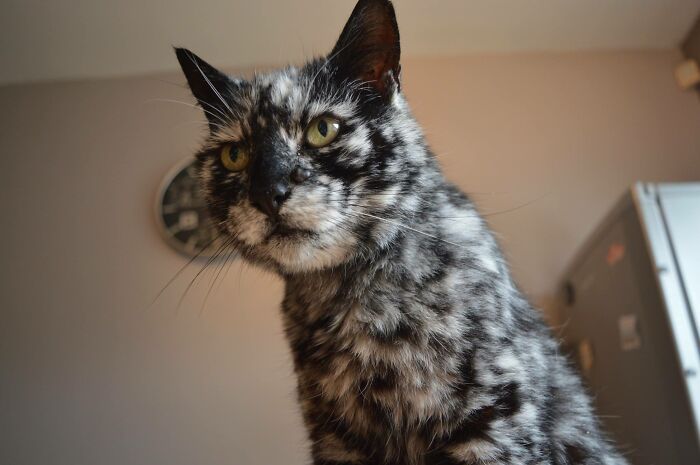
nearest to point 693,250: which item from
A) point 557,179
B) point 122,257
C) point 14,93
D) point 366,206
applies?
point 557,179

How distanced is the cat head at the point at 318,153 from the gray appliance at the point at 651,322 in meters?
0.71

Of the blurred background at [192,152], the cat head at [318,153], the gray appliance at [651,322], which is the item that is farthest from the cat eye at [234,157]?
the gray appliance at [651,322]

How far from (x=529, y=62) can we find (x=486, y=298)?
1.78 meters

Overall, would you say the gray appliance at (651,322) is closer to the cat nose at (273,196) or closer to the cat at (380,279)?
the cat at (380,279)

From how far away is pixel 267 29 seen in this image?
186 cm

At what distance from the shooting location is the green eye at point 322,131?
750 millimetres

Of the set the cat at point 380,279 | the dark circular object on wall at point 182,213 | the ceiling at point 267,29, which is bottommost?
the cat at point 380,279

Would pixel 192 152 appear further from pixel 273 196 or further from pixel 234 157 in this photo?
pixel 273 196

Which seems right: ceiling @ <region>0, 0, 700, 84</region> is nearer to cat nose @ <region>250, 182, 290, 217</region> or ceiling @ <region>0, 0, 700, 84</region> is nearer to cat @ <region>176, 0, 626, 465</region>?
cat @ <region>176, 0, 626, 465</region>

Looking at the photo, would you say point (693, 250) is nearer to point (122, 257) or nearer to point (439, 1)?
point (439, 1)

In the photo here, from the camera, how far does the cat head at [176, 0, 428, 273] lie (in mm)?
681

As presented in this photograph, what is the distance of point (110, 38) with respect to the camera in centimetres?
184

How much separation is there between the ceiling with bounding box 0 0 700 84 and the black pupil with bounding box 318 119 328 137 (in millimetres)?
1046

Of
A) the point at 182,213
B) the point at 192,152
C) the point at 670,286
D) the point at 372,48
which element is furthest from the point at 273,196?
the point at 182,213
